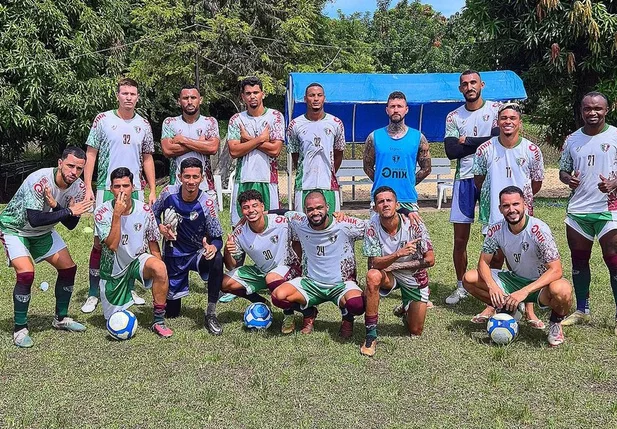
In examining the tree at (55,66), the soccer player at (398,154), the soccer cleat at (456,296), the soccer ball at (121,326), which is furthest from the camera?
the tree at (55,66)

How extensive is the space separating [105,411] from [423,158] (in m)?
3.77

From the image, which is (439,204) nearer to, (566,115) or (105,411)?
(566,115)

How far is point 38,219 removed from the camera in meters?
5.36

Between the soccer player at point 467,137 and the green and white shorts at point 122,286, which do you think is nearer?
the green and white shorts at point 122,286

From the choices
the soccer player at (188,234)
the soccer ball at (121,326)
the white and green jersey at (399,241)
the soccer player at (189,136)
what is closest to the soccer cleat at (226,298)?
the soccer player at (188,234)

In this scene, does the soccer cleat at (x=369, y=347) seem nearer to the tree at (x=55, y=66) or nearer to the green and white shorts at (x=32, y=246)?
the green and white shorts at (x=32, y=246)

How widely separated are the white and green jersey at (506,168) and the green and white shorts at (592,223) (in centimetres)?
39

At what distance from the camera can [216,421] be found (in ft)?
13.1

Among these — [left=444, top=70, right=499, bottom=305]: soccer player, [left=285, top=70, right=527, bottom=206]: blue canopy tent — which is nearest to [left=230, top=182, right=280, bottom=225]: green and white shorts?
[left=444, top=70, right=499, bottom=305]: soccer player

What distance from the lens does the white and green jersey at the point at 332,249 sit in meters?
5.61

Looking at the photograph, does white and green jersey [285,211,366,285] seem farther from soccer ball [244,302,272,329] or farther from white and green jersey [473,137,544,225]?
white and green jersey [473,137,544,225]

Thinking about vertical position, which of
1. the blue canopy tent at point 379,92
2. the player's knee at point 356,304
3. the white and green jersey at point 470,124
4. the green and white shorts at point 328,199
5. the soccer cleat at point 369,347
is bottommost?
the soccer cleat at point 369,347

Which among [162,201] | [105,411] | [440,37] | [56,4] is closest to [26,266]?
[162,201]

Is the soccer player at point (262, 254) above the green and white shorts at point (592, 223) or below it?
below
